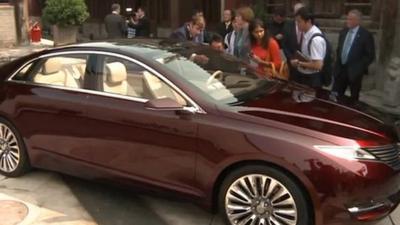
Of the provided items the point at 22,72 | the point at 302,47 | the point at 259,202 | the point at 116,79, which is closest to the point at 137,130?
the point at 116,79

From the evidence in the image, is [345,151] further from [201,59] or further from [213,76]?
[201,59]

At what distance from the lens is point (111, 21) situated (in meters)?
11.9

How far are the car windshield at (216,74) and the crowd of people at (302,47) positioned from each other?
808 millimetres

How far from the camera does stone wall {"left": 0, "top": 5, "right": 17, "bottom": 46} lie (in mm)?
17859

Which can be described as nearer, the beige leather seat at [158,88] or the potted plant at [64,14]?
the beige leather seat at [158,88]

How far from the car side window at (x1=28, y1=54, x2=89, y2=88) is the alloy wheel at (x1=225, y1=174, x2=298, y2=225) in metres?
1.80

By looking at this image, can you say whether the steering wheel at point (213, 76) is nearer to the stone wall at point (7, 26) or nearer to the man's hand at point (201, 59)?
the man's hand at point (201, 59)

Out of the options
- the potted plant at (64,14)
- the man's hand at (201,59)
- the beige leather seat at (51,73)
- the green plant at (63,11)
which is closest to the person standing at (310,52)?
the man's hand at (201,59)

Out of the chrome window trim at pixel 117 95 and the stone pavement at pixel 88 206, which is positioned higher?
the chrome window trim at pixel 117 95

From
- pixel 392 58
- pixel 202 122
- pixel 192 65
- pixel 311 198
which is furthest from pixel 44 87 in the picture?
pixel 392 58

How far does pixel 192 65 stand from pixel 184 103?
0.58m

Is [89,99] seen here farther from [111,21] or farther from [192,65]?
[111,21]

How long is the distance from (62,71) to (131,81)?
0.88 m

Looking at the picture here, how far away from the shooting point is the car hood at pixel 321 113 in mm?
4055
